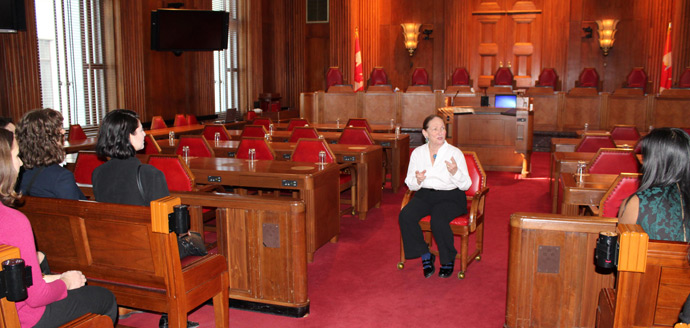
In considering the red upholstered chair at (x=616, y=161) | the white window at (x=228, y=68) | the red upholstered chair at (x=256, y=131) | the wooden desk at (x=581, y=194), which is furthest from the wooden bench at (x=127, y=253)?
the white window at (x=228, y=68)

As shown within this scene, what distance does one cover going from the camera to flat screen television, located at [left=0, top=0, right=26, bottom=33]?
646 centimetres

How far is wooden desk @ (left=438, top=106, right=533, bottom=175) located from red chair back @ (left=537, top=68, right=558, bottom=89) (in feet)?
19.4

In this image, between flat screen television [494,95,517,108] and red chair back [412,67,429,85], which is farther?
red chair back [412,67,429,85]

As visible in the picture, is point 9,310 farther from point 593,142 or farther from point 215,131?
point 215,131

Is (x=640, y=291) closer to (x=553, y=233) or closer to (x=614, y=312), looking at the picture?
(x=614, y=312)

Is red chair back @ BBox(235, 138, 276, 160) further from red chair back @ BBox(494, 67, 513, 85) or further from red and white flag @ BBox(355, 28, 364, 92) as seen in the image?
red chair back @ BBox(494, 67, 513, 85)

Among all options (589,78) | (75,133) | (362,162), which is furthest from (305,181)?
(589,78)

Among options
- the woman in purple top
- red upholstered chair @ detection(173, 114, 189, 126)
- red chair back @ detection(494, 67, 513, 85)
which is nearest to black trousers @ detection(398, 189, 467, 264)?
the woman in purple top

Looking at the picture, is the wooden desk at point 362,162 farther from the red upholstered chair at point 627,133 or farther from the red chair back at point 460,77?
the red chair back at point 460,77

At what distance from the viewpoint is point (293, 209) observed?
324cm

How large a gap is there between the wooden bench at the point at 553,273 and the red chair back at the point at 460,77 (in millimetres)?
11902

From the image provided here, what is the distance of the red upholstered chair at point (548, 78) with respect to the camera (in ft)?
46.1

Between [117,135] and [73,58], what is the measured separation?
706cm

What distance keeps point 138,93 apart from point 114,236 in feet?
26.1
